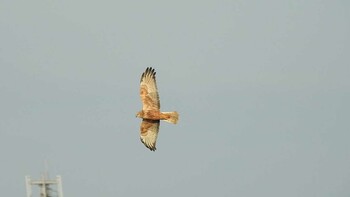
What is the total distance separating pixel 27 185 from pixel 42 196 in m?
2.20

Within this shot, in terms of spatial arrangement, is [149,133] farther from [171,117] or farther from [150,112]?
[171,117]

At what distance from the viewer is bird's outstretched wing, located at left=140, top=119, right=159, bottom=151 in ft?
182

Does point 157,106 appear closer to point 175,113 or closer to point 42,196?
point 175,113

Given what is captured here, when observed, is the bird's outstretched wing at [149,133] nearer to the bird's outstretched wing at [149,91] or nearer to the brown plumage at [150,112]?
the brown plumage at [150,112]

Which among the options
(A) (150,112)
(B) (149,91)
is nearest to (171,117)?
(A) (150,112)

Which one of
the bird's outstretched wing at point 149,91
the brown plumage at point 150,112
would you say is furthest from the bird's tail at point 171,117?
the bird's outstretched wing at point 149,91

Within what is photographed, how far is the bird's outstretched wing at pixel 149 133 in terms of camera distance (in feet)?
182

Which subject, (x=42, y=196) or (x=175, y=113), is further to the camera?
(x=42, y=196)

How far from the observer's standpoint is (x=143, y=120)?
55625 mm

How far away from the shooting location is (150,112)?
179 ft

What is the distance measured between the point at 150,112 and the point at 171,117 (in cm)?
153

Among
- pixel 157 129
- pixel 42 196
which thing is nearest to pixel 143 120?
pixel 157 129

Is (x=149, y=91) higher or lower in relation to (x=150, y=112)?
higher

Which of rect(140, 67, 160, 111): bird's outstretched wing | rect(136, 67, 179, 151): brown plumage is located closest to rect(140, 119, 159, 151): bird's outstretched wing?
rect(136, 67, 179, 151): brown plumage
